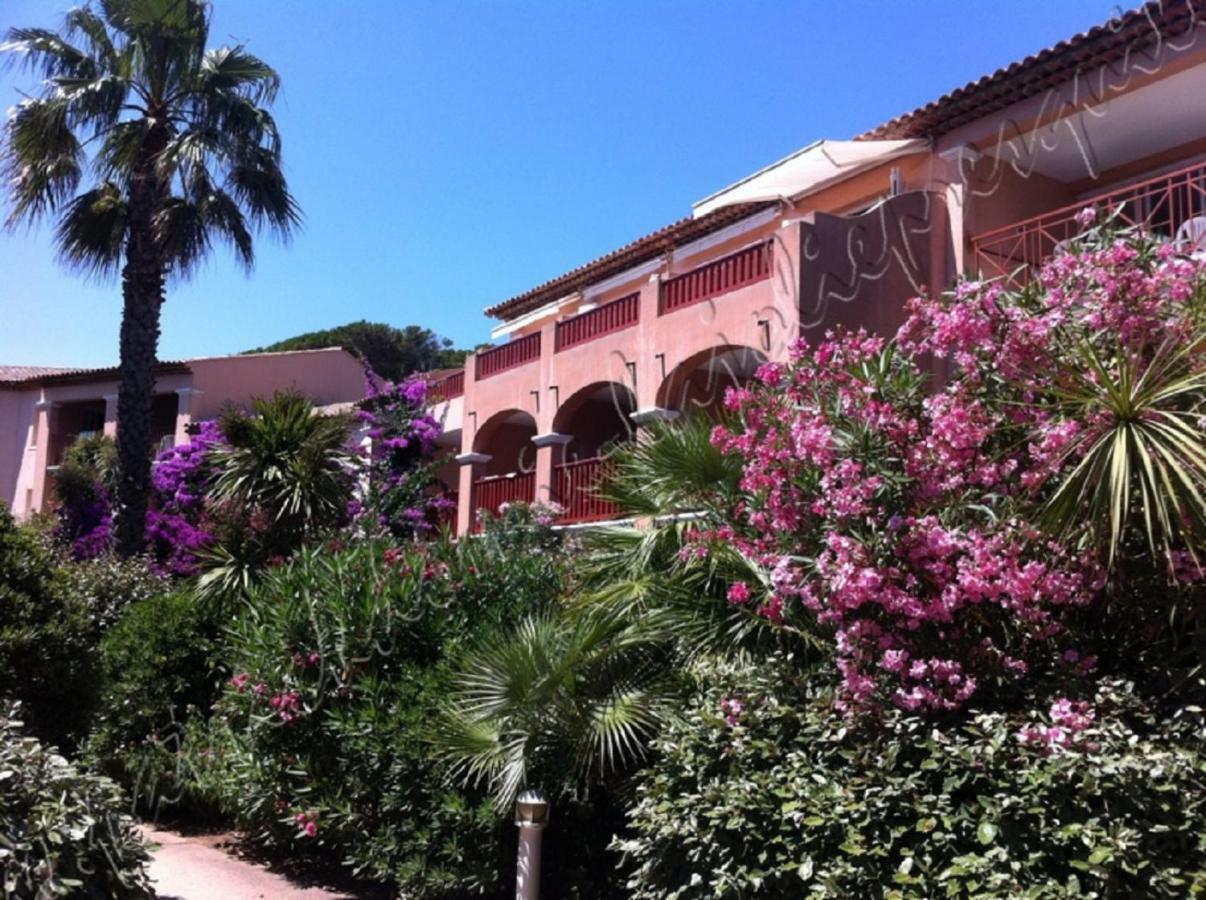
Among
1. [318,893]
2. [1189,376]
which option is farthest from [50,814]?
[1189,376]

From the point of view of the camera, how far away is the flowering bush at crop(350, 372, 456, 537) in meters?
19.5

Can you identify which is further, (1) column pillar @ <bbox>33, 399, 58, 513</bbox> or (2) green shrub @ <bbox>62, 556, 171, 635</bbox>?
(1) column pillar @ <bbox>33, 399, 58, 513</bbox>

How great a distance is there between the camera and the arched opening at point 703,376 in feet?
55.7

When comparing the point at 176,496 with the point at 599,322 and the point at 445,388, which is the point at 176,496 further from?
the point at 599,322

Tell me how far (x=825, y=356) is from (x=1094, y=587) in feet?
6.92

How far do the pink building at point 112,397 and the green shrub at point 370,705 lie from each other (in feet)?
77.9

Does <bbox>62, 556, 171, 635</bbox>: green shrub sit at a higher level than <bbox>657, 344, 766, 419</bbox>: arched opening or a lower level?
lower

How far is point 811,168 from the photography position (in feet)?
46.1

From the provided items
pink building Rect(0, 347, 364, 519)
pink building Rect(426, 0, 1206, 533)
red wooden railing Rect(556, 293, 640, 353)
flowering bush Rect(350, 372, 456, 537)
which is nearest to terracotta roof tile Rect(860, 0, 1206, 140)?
pink building Rect(426, 0, 1206, 533)

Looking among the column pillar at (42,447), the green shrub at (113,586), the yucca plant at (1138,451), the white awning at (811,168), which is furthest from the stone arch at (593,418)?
the column pillar at (42,447)

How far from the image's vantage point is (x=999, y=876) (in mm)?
4766

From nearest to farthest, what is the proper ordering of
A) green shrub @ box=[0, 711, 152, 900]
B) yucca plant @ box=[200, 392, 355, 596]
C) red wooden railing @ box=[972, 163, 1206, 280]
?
green shrub @ box=[0, 711, 152, 900] → red wooden railing @ box=[972, 163, 1206, 280] → yucca plant @ box=[200, 392, 355, 596]

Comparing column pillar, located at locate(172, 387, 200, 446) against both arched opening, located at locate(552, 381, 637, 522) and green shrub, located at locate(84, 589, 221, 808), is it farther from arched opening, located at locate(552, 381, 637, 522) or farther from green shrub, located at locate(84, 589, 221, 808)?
green shrub, located at locate(84, 589, 221, 808)

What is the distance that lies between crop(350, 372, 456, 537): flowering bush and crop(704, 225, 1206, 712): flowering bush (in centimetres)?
1338
